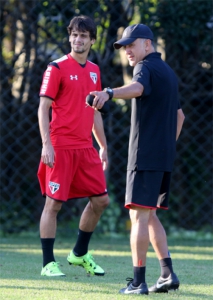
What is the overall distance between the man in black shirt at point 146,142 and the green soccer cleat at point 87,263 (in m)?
0.95

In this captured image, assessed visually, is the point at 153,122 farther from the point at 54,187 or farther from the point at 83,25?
the point at 83,25

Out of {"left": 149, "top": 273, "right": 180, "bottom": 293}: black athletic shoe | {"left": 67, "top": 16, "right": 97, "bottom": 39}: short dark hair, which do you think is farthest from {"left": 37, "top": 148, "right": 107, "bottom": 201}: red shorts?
{"left": 149, "top": 273, "right": 180, "bottom": 293}: black athletic shoe

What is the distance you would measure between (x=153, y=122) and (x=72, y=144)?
1.29 meters

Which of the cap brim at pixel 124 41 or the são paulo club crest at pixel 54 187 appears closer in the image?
the cap brim at pixel 124 41

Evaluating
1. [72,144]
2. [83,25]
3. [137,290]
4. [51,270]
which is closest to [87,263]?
[51,270]

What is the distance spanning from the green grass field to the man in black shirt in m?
0.27

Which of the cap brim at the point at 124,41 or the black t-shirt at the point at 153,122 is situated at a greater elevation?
the cap brim at the point at 124,41

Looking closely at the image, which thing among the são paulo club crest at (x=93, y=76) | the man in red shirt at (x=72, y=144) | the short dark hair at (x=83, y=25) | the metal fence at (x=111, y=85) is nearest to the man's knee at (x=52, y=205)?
the man in red shirt at (x=72, y=144)

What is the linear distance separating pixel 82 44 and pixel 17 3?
323 cm

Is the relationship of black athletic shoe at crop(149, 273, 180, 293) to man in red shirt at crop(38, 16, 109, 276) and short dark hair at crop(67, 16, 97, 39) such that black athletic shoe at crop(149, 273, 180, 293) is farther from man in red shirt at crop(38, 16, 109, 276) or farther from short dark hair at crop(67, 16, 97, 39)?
short dark hair at crop(67, 16, 97, 39)

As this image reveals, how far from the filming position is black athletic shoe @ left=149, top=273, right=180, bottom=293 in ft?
15.2

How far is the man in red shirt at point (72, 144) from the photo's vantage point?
220 inches

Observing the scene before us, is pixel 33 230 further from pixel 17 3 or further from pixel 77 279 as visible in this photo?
pixel 77 279

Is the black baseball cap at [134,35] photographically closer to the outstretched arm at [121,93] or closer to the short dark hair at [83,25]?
the outstretched arm at [121,93]
